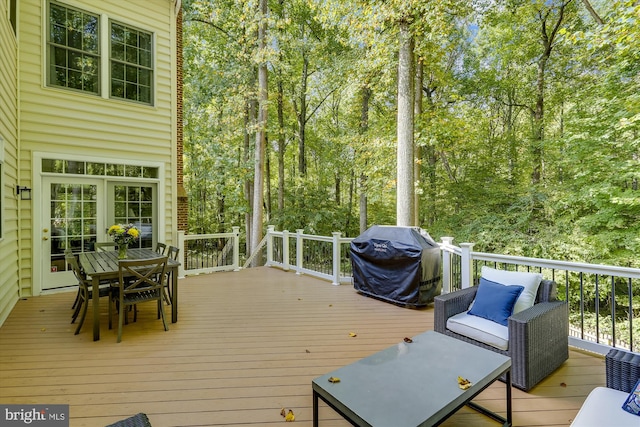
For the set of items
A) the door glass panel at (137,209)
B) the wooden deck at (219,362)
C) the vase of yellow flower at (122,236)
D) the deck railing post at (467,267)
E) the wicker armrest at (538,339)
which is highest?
the door glass panel at (137,209)

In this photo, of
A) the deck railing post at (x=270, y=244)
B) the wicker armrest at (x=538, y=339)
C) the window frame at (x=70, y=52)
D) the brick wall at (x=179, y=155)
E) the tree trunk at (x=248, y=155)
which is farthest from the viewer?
the tree trunk at (x=248, y=155)

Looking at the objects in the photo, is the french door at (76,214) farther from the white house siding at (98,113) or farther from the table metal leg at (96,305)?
the table metal leg at (96,305)

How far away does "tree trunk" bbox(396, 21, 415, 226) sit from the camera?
20.2 feet

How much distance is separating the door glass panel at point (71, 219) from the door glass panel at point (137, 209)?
37 cm

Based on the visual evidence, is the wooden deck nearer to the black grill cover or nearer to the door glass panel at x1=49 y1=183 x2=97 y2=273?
the black grill cover

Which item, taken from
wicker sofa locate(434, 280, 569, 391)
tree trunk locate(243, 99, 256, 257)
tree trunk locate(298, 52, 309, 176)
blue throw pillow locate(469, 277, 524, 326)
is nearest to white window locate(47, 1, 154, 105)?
tree trunk locate(243, 99, 256, 257)

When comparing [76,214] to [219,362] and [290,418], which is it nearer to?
[219,362]

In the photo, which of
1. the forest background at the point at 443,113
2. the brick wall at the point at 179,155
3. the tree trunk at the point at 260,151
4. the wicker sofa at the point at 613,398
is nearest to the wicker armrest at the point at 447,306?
the wicker sofa at the point at 613,398

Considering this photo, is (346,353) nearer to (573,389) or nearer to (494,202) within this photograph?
(573,389)

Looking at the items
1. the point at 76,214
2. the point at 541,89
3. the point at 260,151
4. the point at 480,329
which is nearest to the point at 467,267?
the point at 480,329

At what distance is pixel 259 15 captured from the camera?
26.2 feet

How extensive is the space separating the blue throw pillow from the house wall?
5.51 m

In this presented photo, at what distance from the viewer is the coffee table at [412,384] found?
1.52 m

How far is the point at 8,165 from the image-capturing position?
4297mm
